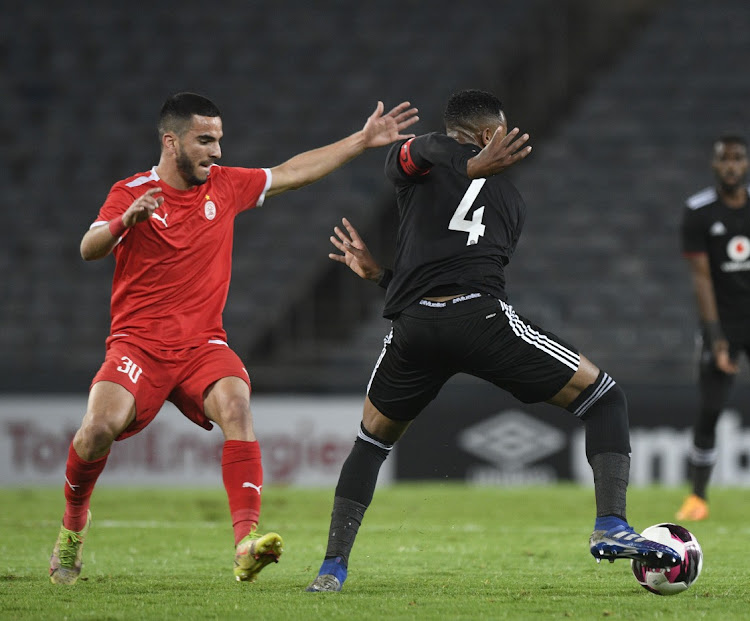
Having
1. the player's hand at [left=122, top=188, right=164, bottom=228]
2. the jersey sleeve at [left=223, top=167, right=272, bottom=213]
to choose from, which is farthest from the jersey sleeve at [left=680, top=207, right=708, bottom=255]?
the player's hand at [left=122, top=188, right=164, bottom=228]

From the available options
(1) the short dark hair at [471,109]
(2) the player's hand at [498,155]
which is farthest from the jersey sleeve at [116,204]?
(2) the player's hand at [498,155]

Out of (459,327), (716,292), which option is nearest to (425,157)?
(459,327)

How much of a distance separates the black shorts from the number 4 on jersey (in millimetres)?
249

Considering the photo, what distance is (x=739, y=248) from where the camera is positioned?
28.9 ft

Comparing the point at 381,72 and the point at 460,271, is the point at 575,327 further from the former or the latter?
the point at 460,271

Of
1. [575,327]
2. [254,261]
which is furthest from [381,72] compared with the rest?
[575,327]

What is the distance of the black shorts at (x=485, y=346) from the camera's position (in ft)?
16.1

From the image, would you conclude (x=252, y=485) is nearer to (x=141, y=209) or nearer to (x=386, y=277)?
(x=386, y=277)

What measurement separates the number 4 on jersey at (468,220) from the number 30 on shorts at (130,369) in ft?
5.07

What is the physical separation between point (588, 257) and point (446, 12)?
508 cm

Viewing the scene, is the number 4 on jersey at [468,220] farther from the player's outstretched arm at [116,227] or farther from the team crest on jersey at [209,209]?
the team crest on jersey at [209,209]

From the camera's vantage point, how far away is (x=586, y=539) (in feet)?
24.8

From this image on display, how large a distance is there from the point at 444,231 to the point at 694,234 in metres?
4.21

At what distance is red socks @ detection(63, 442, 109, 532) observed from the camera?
5.46 meters
